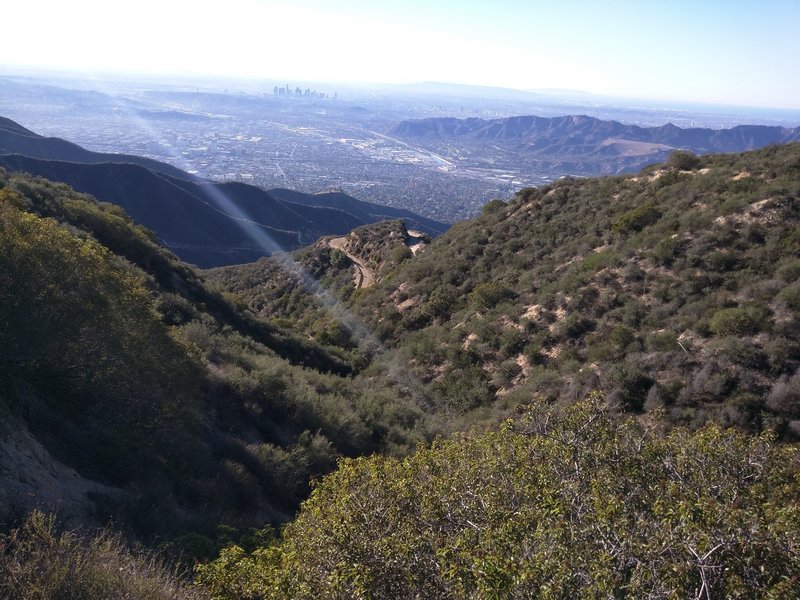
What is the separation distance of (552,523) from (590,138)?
590ft

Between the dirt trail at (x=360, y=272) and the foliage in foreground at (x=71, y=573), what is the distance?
23.8 meters

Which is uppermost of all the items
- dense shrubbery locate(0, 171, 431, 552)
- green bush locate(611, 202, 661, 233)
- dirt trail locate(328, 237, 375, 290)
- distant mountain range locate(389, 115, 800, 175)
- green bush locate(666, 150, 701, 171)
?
distant mountain range locate(389, 115, 800, 175)

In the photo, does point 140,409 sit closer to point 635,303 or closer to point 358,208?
point 635,303

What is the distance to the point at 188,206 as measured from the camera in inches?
2215

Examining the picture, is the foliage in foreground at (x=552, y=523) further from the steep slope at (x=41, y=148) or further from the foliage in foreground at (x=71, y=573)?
the steep slope at (x=41, y=148)

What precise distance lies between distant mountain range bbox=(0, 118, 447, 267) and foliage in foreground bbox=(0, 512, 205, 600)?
161ft

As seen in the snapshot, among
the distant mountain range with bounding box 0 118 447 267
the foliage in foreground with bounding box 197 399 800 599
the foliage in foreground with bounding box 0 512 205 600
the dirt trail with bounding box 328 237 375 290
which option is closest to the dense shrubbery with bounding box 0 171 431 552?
the foliage in foreground with bounding box 0 512 205 600

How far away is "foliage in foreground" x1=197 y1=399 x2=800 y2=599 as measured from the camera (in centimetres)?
306

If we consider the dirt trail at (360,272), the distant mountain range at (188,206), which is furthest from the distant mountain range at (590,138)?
the dirt trail at (360,272)

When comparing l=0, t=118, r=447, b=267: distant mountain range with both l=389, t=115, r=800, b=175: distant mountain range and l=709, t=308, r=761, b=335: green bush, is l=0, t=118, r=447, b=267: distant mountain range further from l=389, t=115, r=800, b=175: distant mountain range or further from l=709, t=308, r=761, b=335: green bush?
l=389, t=115, r=800, b=175: distant mountain range

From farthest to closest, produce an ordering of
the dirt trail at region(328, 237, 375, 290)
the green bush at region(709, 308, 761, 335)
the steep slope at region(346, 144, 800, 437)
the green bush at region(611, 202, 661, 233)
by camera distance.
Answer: the dirt trail at region(328, 237, 375, 290) → the green bush at region(611, 202, 661, 233) → the green bush at region(709, 308, 761, 335) → the steep slope at region(346, 144, 800, 437)

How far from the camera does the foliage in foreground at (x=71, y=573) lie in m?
3.44

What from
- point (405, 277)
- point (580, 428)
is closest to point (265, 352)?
point (405, 277)

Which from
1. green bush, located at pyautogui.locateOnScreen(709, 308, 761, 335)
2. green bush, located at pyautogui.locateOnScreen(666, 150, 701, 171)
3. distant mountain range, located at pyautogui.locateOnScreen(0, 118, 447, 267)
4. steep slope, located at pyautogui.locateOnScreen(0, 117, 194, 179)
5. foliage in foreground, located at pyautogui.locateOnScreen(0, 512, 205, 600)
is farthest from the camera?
steep slope, located at pyautogui.locateOnScreen(0, 117, 194, 179)
